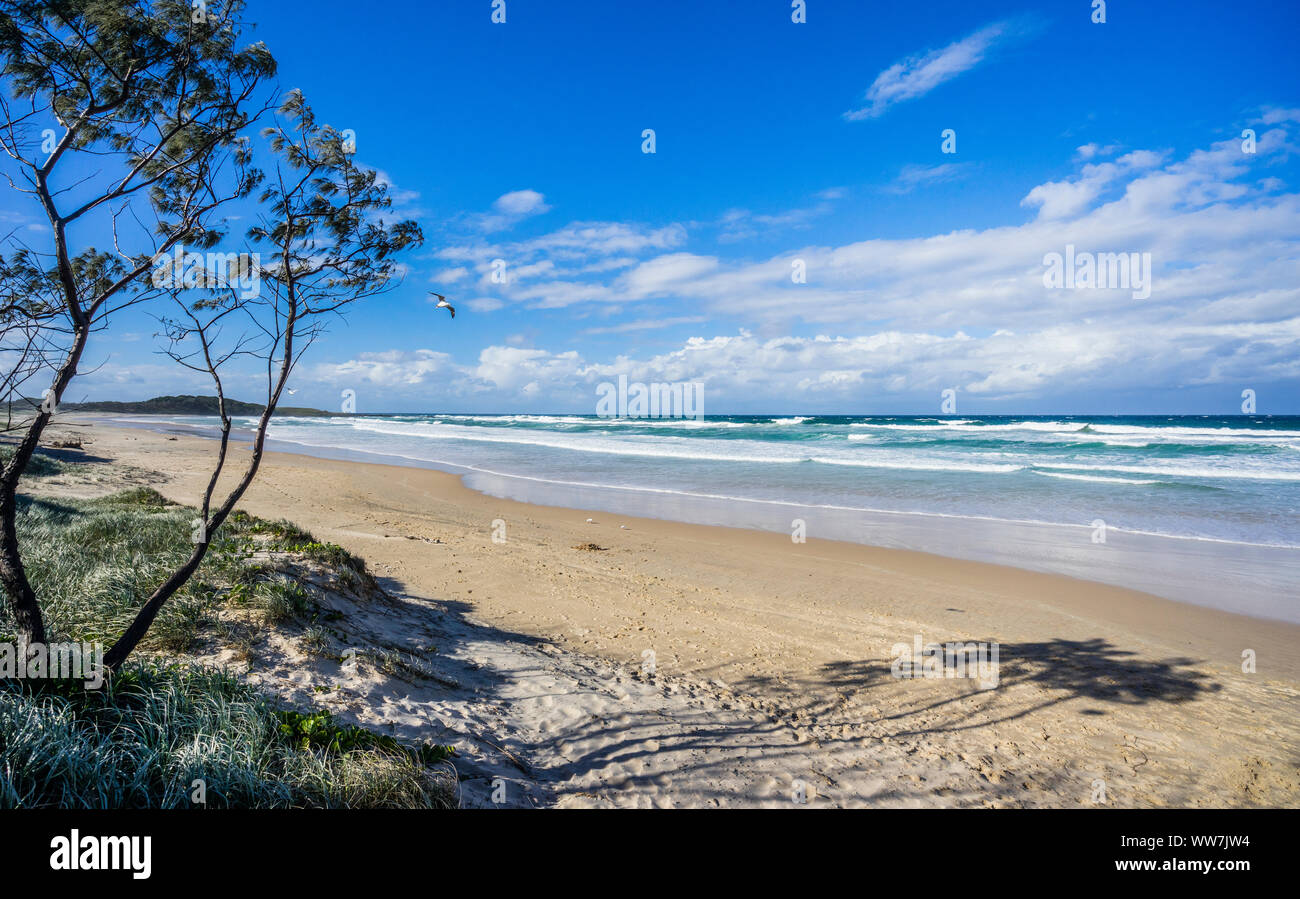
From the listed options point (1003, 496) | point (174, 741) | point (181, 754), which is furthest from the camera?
point (1003, 496)

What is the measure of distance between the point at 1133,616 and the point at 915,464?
2004cm

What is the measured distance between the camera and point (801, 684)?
6.37 metres

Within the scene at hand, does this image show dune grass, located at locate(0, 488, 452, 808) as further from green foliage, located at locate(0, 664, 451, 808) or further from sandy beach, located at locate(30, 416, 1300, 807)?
sandy beach, located at locate(30, 416, 1300, 807)

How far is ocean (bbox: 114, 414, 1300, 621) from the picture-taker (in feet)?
38.1

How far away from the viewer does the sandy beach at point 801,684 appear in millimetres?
4316

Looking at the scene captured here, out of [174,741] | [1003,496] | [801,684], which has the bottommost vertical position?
[801,684]

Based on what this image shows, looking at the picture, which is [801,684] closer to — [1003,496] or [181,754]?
[181,754]

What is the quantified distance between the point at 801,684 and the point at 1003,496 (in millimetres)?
16150

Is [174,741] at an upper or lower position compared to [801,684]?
upper

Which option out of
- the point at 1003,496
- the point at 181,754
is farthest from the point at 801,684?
the point at 1003,496

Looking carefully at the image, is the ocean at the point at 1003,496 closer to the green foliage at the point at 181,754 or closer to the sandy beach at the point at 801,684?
the sandy beach at the point at 801,684

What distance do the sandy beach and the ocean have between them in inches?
76.3

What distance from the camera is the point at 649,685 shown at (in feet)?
19.5
